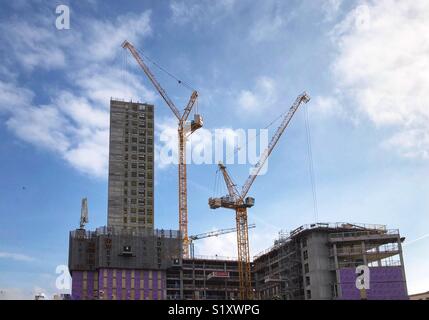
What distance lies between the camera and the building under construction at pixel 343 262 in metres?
170

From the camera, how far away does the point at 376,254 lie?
177875mm

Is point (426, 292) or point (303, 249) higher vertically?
point (303, 249)

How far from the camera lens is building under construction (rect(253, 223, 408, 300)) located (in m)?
170

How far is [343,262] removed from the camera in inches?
7052

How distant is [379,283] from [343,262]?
540 inches

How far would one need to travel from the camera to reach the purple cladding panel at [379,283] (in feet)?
552

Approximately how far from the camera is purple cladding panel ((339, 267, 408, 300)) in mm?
168125

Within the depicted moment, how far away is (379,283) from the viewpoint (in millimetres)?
169875
